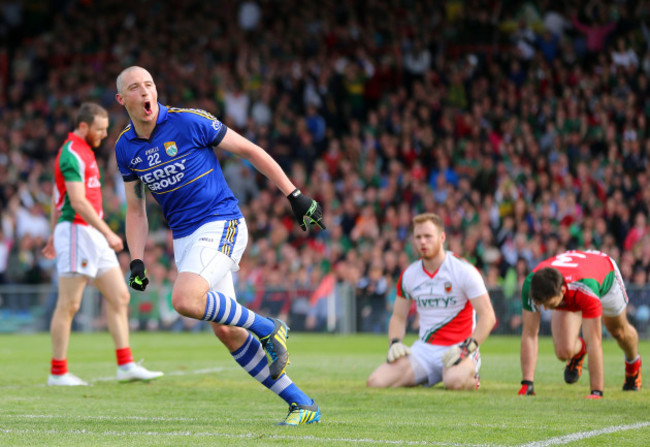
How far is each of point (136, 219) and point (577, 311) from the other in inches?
157

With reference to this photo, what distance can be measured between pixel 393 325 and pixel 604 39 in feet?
43.7

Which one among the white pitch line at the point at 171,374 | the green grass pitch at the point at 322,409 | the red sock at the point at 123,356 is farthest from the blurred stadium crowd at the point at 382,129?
the red sock at the point at 123,356

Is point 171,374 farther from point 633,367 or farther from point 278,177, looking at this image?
point 278,177

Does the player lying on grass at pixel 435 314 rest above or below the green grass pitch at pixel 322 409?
above

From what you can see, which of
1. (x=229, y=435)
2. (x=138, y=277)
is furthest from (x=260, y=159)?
(x=229, y=435)

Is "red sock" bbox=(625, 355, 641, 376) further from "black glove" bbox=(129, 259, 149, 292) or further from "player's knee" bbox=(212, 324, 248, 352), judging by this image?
"black glove" bbox=(129, 259, 149, 292)

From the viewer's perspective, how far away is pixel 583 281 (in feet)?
27.6

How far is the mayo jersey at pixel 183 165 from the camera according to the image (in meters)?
6.57

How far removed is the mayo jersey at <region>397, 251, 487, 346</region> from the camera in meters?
9.44

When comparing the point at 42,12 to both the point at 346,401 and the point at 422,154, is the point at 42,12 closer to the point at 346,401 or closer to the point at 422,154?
the point at 422,154

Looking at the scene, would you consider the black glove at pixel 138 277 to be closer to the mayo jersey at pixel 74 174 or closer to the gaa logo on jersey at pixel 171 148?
the gaa logo on jersey at pixel 171 148

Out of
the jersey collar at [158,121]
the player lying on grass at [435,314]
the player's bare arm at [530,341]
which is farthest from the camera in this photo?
the player lying on grass at [435,314]

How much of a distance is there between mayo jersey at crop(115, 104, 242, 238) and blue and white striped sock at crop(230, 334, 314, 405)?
2.81 feet

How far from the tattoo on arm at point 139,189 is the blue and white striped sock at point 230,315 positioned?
1152 mm
